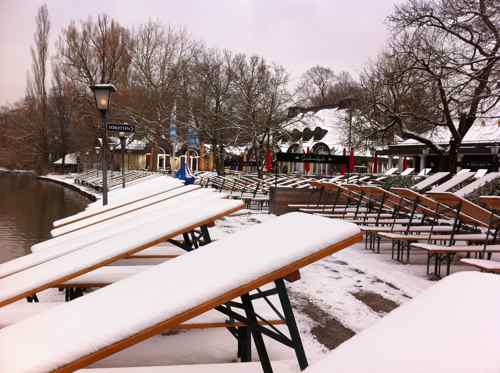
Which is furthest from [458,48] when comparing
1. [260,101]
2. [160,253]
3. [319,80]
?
[319,80]

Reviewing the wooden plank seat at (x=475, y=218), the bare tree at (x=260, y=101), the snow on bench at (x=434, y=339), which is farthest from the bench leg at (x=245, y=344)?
the bare tree at (x=260, y=101)

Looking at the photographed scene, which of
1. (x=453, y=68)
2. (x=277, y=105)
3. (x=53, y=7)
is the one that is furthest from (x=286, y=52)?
(x=53, y=7)

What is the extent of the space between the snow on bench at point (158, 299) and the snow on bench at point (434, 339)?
424 millimetres

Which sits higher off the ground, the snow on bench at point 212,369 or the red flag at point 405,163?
the red flag at point 405,163

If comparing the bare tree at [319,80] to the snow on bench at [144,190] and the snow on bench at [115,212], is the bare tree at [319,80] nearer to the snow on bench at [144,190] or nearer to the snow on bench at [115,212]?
the snow on bench at [144,190]

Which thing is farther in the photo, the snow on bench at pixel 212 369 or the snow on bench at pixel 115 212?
the snow on bench at pixel 115 212

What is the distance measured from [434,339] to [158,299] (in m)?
0.94

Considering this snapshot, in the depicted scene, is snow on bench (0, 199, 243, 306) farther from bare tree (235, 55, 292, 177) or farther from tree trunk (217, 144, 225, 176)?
tree trunk (217, 144, 225, 176)

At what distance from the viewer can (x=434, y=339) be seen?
1059 millimetres

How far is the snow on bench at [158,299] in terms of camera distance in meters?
1.38

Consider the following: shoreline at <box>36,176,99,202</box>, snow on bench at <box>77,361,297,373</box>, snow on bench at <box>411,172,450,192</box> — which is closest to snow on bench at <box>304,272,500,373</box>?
snow on bench at <box>77,361,297,373</box>

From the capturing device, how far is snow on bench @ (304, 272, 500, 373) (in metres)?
0.96

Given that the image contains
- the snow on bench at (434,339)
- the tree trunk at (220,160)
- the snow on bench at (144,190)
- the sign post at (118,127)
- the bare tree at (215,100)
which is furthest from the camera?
the bare tree at (215,100)

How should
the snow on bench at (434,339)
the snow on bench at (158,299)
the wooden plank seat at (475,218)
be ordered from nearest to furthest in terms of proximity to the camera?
1. the snow on bench at (434,339)
2. the snow on bench at (158,299)
3. the wooden plank seat at (475,218)
